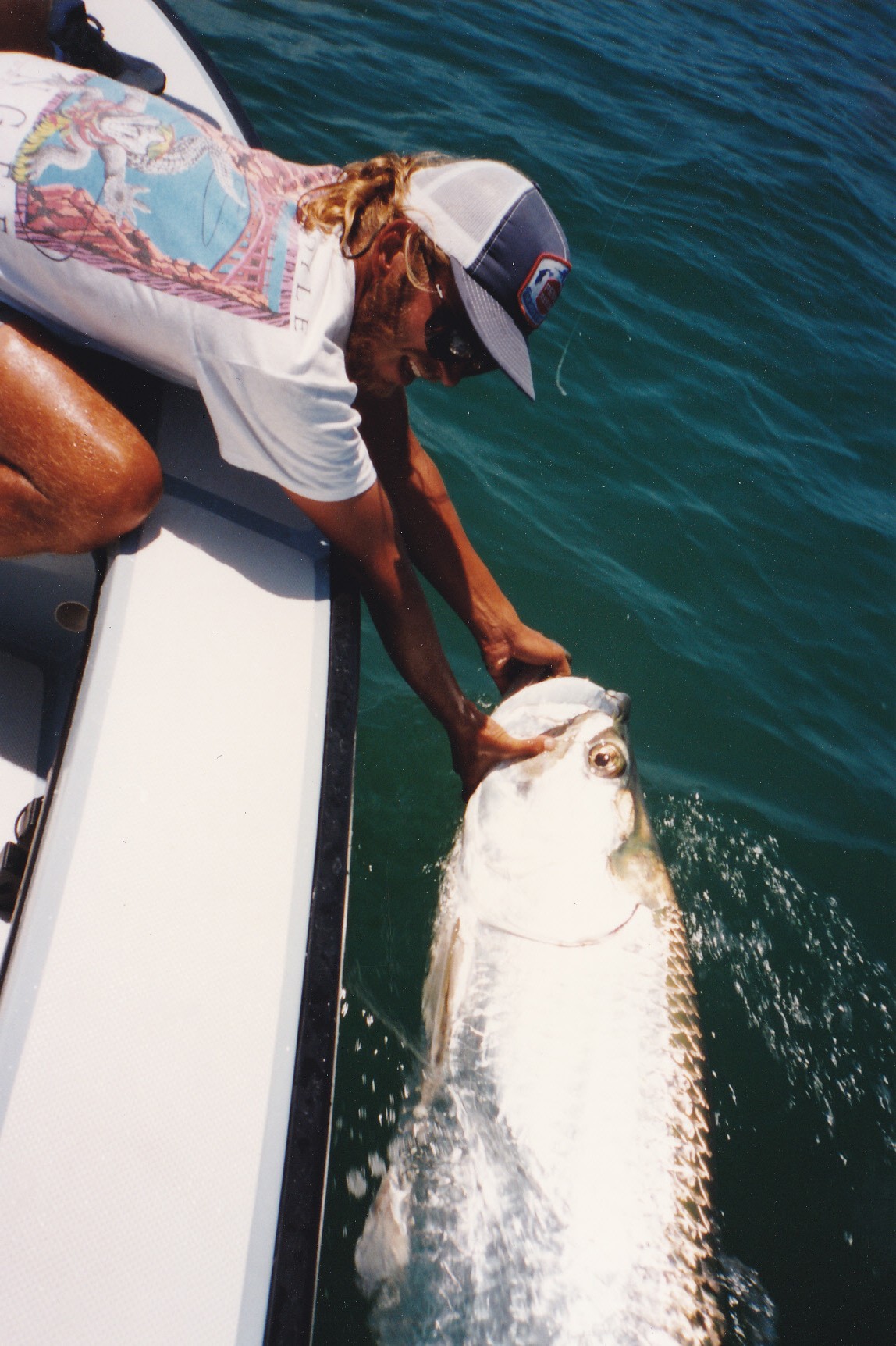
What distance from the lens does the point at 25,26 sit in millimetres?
2367

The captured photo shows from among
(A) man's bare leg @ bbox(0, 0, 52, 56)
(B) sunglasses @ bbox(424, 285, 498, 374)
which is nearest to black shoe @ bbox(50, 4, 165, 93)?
(A) man's bare leg @ bbox(0, 0, 52, 56)

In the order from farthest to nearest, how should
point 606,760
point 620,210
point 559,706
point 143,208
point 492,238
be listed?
point 620,210 < point 559,706 < point 606,760 < point 492,238 < point 143,208

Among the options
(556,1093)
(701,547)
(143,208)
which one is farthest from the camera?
(701,547)

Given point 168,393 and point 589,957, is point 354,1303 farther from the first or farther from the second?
point 168,393

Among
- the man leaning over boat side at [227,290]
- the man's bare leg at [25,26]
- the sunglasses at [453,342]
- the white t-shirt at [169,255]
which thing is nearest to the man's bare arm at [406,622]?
the man leaning over boat side at [227,290]

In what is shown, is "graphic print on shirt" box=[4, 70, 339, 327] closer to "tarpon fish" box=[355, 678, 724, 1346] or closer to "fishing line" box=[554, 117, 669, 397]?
"tarpon fish" box=[355, 678, 724, 1346]

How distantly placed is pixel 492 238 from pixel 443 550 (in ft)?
3.30

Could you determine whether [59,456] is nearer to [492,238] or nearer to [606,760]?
[492,238]

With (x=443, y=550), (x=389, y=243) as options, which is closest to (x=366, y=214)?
(x=389, y=243)

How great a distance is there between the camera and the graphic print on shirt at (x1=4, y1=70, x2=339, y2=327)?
4.95 ft

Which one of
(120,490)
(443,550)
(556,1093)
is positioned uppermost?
(120,490)

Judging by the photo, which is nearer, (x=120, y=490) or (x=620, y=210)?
(x=120, y=490)

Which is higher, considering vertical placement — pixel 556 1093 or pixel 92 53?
pixel 92 53

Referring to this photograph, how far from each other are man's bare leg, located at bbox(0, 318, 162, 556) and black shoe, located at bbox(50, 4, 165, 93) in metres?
1.33
